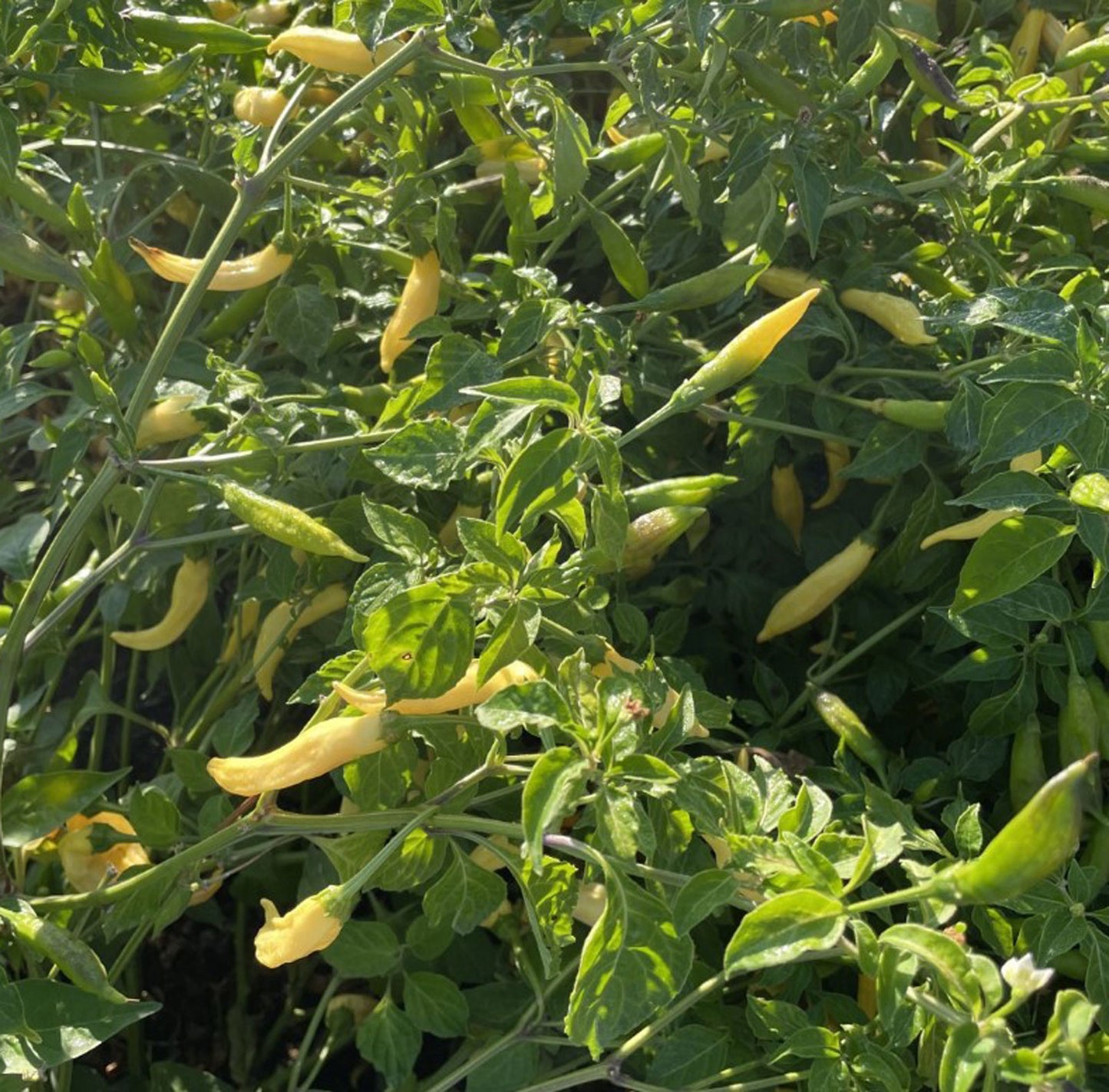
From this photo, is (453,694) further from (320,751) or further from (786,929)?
(786,929)

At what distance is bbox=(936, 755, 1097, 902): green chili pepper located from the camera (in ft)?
2.32

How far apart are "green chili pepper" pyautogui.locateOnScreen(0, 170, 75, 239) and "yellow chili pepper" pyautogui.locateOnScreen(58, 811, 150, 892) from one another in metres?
0.64

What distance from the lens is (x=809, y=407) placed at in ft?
5.16

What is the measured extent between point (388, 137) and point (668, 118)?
318mm

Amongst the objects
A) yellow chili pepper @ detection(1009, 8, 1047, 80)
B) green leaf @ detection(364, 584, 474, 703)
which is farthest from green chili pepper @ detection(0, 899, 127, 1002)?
yellow chili pepper @ detection(1009, 8, 1047, 80)

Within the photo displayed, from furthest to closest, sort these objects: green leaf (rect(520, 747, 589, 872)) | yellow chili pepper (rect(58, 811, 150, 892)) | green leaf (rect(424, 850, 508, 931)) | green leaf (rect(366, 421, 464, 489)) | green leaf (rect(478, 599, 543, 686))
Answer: yellow chili pepper (rect(58, 811, 150, 892)), green leaf (rect(424, 850, 508, 931)), green leaf (rect(366, 421, 464, 489)), green leaf (rect(478, 599, 543, 686)), green leaf (rect(520, 747, 589, 872))

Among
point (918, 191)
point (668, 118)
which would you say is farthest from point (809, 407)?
point (668, 118)

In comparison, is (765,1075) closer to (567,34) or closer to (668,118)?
(668,118)

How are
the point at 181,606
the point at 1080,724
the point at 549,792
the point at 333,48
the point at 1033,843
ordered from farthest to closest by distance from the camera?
the point at 181,606
the point at 333,48
the point at 1080,724
the point at 549,792
the point at 1033,843

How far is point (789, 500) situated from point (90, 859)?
0.89m

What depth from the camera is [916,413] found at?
1.29 m

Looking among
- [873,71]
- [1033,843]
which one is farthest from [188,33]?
[1033,843]

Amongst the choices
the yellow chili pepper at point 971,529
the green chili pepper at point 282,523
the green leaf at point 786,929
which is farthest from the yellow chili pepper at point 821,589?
the green leaf at point 786,929

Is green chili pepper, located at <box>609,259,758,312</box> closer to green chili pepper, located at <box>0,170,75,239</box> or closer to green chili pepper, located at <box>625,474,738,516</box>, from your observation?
green chili pepper, located at <box>625,474,738,516</box>
